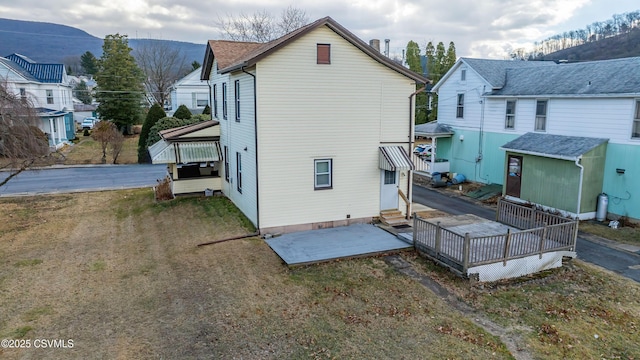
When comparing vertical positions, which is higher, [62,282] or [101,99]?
[101,99]

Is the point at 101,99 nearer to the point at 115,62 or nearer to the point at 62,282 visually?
the point at 115,62

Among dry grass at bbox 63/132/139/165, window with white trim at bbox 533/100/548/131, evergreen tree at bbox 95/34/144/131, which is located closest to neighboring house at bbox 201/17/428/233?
window with white trim at bbox 533/100/548/131

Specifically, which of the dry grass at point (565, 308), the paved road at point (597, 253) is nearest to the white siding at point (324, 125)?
the dry grass at point (565, 308)

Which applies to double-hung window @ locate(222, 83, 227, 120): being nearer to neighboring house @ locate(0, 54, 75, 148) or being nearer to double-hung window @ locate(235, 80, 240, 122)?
double-hung window @ locate(235, 80, 240, 122)

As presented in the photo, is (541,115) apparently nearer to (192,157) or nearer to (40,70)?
(192,157)

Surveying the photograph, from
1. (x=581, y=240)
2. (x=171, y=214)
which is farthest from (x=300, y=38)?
(x=581, y=240)

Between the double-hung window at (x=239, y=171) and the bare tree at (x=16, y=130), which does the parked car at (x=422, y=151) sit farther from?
the bare tree at (x=16, y=130)

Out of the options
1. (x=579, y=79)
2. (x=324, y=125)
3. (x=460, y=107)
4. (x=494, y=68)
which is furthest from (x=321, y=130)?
(x=494, y=68)
